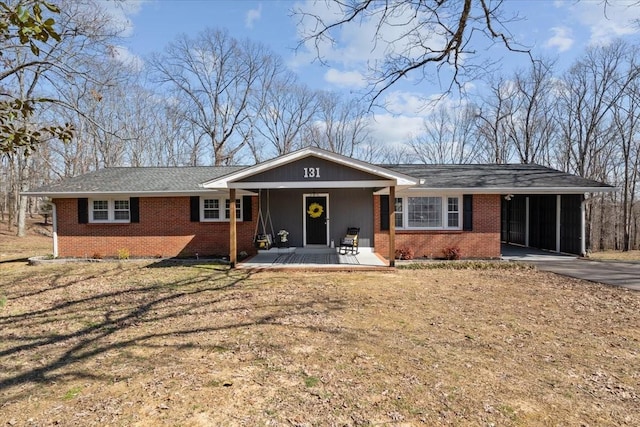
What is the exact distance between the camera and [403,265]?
1155cm

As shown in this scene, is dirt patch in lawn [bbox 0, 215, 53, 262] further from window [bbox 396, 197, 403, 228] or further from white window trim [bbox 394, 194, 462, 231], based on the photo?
white window trim [bbox 394, 194, 462, 231]

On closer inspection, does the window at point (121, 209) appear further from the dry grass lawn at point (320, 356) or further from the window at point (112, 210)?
the dry grass lawn at point (320, 356)

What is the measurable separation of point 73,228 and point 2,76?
7528 mm

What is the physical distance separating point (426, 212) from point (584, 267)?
506 centimetres

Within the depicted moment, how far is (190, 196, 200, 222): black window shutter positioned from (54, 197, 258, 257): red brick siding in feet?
0.54

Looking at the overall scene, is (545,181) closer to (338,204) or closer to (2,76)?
(338,204)

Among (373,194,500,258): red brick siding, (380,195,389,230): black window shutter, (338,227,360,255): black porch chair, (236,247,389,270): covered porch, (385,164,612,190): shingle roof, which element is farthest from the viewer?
(380,195,389,230): black window shutter

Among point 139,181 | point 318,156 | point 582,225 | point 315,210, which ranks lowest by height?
point 582,225

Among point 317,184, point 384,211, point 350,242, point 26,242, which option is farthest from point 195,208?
point 26,242

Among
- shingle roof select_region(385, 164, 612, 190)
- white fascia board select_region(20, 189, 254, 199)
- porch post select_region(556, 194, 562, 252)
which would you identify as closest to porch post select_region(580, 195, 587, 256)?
shingle roof select_region(385, 164, 612, 190)

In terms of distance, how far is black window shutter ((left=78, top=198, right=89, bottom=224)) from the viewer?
45.1ft

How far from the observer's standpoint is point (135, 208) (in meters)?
13.7

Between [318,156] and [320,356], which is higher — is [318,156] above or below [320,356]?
above

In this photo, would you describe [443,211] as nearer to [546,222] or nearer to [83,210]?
[546,222]
